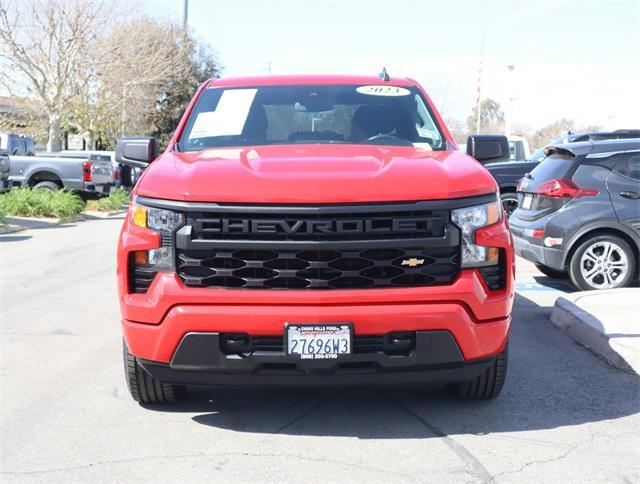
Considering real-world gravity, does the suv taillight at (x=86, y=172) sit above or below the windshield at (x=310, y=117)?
below

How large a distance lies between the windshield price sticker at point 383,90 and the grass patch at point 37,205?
13591 mm

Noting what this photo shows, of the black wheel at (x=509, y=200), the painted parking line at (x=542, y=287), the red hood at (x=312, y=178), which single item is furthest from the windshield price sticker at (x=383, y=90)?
the black wheel at (x=509, y=200)

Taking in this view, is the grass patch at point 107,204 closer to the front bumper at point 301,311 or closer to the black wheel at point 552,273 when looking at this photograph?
the black wheel at point 552,273

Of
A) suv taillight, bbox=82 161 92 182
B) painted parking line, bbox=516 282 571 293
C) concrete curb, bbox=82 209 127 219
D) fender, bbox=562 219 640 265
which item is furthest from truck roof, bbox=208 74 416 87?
suv taillight, bbox=82 161 92 182

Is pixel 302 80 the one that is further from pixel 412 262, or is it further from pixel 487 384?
pixel 487 384

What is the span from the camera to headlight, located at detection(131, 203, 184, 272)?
4.22 m

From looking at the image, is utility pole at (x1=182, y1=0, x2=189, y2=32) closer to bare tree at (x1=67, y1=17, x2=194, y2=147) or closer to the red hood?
bare tree at (x1=67, y1=17, x2=194, y2=147)

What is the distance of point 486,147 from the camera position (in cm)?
591

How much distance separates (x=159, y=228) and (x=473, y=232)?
5.34 ft

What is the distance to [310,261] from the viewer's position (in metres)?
4.14

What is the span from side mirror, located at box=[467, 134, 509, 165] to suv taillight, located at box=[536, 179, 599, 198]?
10.8 ft

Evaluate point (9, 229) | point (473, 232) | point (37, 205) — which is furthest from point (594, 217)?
point (37, 205)

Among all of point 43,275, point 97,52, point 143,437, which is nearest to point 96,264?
point 43,275

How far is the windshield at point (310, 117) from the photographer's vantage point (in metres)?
5.61
